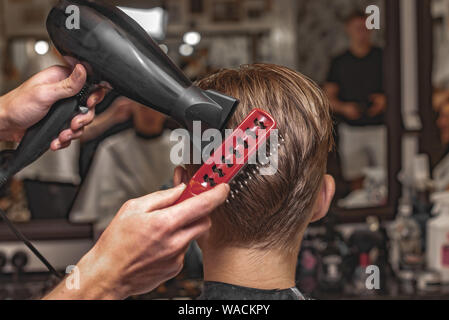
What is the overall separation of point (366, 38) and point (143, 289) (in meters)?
2.18

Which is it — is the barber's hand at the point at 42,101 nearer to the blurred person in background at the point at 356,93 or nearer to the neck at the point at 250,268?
the neck at the point at 250,268

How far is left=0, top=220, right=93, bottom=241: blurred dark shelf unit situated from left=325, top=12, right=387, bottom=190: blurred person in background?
1.36 metres

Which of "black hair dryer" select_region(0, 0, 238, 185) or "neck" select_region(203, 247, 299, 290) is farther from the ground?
"black hair dryer" select_region(0, 0, 238, 185)

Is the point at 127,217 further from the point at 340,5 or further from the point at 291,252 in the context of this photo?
the point at 340,5

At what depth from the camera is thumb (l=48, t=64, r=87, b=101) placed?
3.12 ft

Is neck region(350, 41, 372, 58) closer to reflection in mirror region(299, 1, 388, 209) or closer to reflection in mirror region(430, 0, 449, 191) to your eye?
reflection in mirror region(299, 1, 388, 209)

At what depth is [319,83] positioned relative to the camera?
2635mm

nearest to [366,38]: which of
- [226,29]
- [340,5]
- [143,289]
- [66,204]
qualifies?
[340,5]

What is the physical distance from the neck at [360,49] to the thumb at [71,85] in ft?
6.40

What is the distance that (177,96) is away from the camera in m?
0.86

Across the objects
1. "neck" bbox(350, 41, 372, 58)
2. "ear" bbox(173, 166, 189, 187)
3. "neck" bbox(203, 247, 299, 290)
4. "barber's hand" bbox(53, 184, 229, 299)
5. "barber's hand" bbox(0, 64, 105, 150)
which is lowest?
"neck" bbox(203, 247, 299, 290)

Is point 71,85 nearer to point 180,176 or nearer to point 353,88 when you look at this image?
point 180,176

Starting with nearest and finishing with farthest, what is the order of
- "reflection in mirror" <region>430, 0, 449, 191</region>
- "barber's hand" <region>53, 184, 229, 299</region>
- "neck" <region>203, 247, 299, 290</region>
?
1. "barber's hand" <region>53, 184, 229, 299</region>
2. "neck" <region>203, 247, 299, 290</region>
3. "reflection in mirror" <region>430, 0, 449, 191</region>

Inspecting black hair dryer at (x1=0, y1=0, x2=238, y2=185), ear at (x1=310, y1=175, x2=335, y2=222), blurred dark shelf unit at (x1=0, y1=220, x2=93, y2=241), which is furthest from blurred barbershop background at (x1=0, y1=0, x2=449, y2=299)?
black hair dryer at (x1=0, y1=0, x2=238, y2=185)
